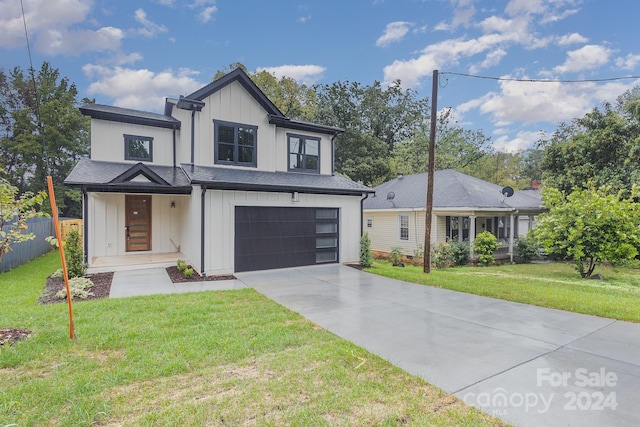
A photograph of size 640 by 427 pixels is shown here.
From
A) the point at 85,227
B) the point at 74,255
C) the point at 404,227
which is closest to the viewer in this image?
the point at 74,255

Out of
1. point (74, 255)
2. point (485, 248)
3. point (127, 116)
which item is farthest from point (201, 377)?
point (485, 248)

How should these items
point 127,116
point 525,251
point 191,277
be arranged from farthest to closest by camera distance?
1. point 525,251
2. point 127,116
3. point 191,277

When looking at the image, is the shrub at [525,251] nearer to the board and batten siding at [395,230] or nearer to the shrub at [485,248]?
the shrub at [485,248]

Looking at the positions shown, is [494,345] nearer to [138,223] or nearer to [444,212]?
[444,212]

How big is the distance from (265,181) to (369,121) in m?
21.0

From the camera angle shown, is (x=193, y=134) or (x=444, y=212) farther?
(x=444, y=212)

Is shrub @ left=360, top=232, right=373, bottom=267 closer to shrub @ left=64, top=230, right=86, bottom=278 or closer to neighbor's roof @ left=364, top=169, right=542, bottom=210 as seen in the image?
neighbor's roof @ left=364, top=169, right=542, bottom=210

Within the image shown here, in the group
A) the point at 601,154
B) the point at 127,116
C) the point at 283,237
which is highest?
the point at 127,116

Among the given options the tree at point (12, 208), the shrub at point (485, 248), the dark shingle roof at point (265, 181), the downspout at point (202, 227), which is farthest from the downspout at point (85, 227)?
the shrub at point (485, 248)

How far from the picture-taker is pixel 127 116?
35.2 ft

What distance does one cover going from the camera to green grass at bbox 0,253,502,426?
8.68 feet

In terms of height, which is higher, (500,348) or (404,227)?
(404,227)

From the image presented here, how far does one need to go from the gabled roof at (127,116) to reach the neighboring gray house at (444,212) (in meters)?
10.6

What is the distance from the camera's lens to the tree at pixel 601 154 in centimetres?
1461
